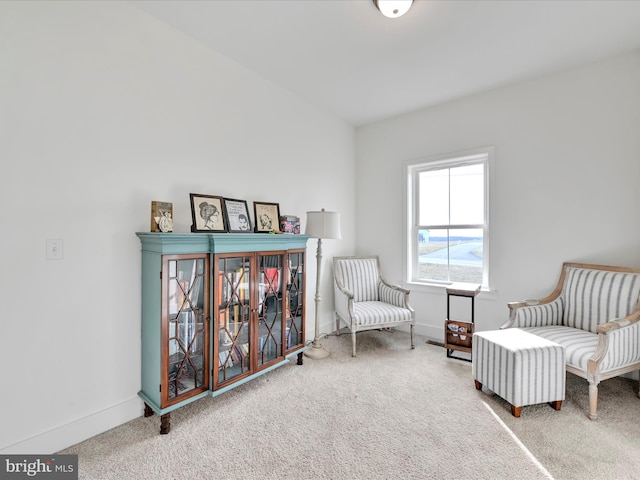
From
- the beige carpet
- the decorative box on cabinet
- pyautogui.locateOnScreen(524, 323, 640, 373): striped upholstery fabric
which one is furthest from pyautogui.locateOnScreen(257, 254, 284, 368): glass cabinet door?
pyautogui.locateOnScreen(524, 323, 640, 373): striped upholstery fabric

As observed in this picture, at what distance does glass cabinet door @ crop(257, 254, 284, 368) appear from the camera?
94.7 inches

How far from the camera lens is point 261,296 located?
94.8 inches

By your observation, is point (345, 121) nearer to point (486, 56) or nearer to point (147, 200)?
point (486, 56)

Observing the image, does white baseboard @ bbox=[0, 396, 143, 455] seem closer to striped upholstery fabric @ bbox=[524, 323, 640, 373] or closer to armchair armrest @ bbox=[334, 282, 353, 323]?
armchair armrest @ bbox=[334, 282, 353, 323]

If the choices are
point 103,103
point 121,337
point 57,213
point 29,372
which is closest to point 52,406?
point 29,372

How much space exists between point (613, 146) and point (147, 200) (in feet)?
12.7

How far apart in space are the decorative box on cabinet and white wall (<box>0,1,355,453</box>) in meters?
0.21

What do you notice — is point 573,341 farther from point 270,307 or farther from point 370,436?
point 270,307

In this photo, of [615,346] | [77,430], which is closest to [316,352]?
[77,430]

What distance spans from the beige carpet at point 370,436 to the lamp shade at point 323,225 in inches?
52.3

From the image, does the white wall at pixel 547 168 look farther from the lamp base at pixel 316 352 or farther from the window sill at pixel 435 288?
the lamp base at pixel 316 352

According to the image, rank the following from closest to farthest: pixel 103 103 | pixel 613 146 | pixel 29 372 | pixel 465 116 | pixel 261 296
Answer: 1. pixel 29 372
2. pixel 103 103
3. pixel 261 296
4. pixel 613 146
5. pixel 465 116

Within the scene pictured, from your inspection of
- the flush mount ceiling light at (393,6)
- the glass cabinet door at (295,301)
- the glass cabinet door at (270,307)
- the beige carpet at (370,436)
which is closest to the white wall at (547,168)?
the beige carpet at (370,436)

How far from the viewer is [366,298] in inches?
144
